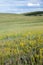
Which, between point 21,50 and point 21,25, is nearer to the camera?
point 21,50

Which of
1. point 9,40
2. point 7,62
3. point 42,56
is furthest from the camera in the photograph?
point 9,40

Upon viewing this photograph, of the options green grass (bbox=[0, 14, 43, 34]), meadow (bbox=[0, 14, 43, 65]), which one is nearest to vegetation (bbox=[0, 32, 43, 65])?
meadow (bbox=[0, 14, 43, 65])

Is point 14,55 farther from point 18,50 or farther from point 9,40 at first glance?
point 9,40

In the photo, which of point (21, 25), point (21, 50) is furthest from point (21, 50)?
point (21, 25)

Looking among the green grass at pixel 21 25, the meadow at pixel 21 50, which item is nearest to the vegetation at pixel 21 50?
the meadow at pixel 21 50

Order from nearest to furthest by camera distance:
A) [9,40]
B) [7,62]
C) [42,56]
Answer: [7,62]
[42,56]
[9,40]

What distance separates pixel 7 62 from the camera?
4.34 meters

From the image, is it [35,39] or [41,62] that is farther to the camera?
[35,39]

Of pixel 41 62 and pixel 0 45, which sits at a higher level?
pixel 0 45

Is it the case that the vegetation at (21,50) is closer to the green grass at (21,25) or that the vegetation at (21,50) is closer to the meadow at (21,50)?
the meadow at (21,50)

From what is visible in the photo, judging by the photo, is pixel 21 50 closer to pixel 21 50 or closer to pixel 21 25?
pixel 21 50

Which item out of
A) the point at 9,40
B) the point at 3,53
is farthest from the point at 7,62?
the point at 9,40

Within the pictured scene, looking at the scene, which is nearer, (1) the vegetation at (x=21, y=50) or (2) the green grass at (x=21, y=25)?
(1) the vegetation at (x=21, y=50)

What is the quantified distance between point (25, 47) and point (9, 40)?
50 centimetres
